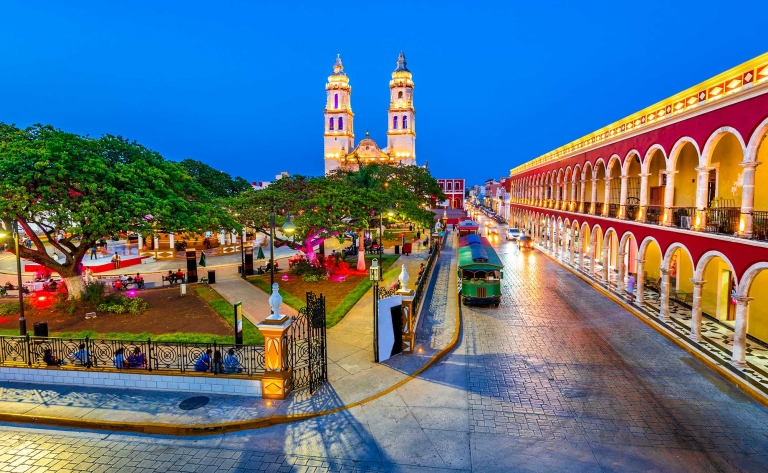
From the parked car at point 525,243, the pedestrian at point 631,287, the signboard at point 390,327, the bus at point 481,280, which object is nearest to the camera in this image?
the signboard at point 390,327

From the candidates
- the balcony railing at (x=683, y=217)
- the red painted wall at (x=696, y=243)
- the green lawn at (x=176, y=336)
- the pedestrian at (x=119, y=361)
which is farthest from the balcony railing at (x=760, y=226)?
the pedestrian at (x=119, y=361)

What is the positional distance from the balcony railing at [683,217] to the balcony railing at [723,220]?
78 centimetres

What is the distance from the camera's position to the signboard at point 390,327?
12.1m

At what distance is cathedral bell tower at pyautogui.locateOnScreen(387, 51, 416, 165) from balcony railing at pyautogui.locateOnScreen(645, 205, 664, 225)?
67.2 metres

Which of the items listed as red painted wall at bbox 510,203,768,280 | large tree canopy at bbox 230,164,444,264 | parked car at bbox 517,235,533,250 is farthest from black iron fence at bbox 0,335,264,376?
parked car at bbox 517,235,533,250

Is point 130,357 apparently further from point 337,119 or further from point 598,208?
point 337,119

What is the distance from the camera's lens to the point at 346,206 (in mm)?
23781

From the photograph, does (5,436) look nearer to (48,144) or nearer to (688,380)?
(48,144)

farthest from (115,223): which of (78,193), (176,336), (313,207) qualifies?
(313,207)

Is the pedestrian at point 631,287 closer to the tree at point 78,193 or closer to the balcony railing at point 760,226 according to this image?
the balcony railing at point 760,226

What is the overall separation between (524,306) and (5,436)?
17132 millimetres

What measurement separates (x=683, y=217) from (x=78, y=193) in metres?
21.2

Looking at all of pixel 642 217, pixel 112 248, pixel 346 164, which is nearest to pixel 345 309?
pixel 642 217

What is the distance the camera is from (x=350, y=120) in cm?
8575
